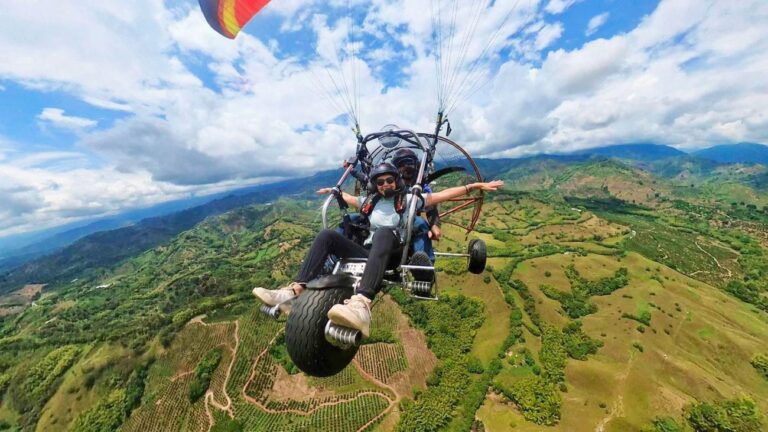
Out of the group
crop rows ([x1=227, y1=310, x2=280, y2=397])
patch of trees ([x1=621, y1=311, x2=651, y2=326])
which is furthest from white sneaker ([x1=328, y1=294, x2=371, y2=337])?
patch of trees ([x1=621, y1=311, x2=651, y2=326])

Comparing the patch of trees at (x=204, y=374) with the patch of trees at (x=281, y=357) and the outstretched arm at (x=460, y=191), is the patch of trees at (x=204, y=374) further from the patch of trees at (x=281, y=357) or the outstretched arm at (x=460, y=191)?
the outstretched arm at (x=460, y=191)

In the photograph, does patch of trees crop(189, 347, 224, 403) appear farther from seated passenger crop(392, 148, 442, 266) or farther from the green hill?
seated passenger crop(392, 148, 442, 266)

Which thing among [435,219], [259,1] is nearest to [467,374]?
[435,219]

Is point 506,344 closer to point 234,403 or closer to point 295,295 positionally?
point 234,403

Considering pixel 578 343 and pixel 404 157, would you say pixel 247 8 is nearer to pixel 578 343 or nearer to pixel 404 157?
pixel 404 157

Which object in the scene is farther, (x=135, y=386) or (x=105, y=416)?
(x=135, y=386)

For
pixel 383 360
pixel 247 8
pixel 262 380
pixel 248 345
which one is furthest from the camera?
pixel 248 345

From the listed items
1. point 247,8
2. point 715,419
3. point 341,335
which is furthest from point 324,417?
point 715,419

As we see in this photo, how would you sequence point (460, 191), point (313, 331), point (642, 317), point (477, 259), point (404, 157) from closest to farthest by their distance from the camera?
point (313, 331) < point (460, 191) < point (477, 259) < point (404, 157) < point (642, 317)
